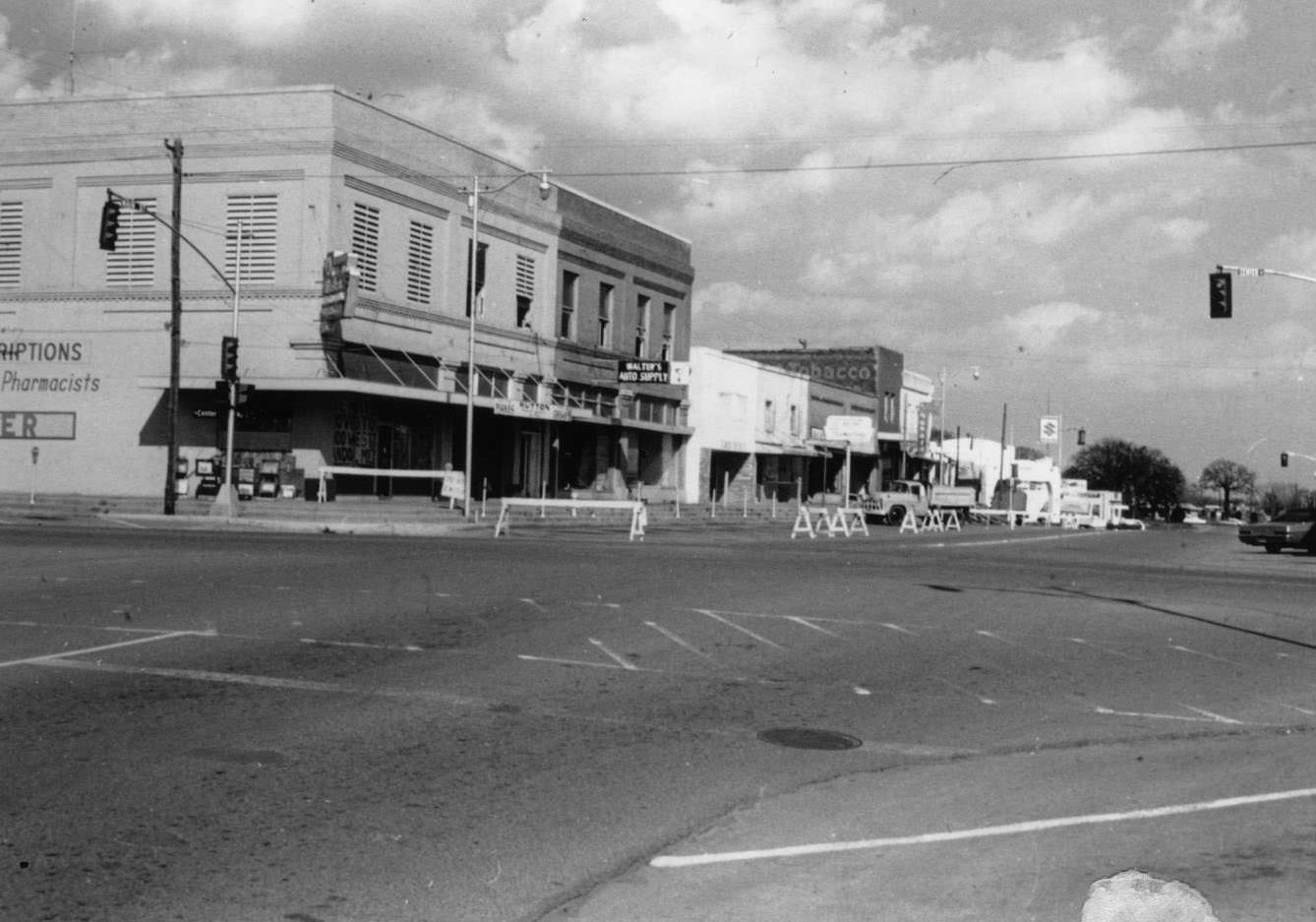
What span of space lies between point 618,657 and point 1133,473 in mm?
137148

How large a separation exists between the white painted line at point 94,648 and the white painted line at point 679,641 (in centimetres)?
441

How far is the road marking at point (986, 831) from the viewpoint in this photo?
18.9 feet

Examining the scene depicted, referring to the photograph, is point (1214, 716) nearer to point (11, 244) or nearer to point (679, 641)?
point (679, 641)

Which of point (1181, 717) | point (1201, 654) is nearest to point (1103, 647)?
point (1201, 654)

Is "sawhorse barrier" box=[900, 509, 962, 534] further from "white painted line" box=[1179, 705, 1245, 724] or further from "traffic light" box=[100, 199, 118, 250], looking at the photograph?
"white painted line" box=[1179, 705, 1245, 724]

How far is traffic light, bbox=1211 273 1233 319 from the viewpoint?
29.5 meters

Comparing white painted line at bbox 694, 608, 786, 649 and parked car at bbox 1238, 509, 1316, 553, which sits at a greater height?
parked car at bbox 1238, 509, 1316, 553

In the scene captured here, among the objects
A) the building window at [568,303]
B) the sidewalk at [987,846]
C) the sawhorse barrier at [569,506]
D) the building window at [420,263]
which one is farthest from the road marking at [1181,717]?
the building window at [568,303]

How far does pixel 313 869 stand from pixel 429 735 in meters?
2.63

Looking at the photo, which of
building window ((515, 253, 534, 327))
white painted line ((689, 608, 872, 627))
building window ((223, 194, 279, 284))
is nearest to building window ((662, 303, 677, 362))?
building window ((515, 253, 534, 327))

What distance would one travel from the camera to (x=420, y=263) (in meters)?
41.3

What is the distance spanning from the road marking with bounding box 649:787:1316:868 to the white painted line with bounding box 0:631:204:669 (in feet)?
21.8

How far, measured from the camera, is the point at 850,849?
595 cm

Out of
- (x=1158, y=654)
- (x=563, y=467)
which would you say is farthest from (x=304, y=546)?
(x=563, y=467)
